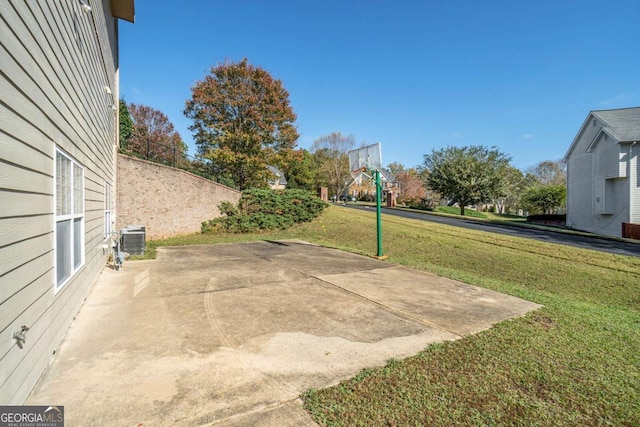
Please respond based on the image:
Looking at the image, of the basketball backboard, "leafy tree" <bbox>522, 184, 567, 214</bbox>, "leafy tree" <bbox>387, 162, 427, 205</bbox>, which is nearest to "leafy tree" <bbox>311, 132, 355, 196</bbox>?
"leafy tree" <bbox>387, 162, 427, 205</bbox>

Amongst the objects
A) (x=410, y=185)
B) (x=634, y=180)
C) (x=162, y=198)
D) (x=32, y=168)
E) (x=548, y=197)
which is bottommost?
(x=32, y=168)

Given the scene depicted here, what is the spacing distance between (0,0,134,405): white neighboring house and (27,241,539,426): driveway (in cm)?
38

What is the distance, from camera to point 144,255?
8531 millimetres

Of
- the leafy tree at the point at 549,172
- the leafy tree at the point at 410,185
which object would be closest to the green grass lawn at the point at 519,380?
the leafy tree at the point at 410,185

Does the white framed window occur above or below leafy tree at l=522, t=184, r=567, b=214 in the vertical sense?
below

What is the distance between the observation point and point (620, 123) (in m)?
19.2

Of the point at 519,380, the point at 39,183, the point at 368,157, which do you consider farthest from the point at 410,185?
the point at 39,183

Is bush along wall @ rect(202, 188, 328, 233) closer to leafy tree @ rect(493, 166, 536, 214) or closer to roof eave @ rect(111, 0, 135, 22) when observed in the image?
roof eave @ rect(111, 0, 135, 22)

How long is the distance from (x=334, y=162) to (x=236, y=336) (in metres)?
40.8

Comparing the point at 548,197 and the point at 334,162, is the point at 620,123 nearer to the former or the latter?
the point at 548,197

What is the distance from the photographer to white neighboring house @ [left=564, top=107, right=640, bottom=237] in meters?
17.6

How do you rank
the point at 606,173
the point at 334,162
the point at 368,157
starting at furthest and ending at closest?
the point at 334,162 < the point at 606,173 < the point at 368,157

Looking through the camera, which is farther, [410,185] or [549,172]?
[549,172]

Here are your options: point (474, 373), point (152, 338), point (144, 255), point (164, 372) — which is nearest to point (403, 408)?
point (474, 373)
